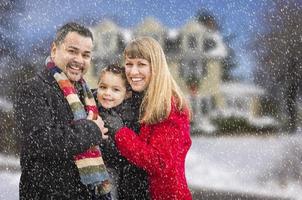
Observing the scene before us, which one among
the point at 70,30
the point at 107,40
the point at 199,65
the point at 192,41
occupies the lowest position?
the point at 70,30

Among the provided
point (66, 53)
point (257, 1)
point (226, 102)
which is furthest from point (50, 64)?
point (226, 102)

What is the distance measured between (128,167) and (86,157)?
0.99 ft

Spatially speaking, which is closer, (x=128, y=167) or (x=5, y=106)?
(x=128, y=167)

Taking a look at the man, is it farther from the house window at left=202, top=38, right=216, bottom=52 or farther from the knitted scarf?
the house window at left=202, top=38, right=216, bottom=52

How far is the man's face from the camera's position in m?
2.64

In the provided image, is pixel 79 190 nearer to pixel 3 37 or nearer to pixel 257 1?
pixel 3 37

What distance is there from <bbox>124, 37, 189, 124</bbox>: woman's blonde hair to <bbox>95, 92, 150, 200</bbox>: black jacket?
0.09 meters

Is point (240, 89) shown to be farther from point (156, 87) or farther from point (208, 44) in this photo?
point (156, 87)

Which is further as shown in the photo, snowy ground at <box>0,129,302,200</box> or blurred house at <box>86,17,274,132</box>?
blurred house at <box>86,17,274,132</box>

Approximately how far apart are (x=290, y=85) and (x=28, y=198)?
12.0 meters

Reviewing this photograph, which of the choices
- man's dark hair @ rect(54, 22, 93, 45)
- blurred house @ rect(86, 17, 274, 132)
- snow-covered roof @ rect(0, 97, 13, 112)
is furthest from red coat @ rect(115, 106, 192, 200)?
blurred house @ rect(86, 17, 274, 132)

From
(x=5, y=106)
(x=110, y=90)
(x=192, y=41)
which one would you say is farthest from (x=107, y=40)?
(x=110, y=90)

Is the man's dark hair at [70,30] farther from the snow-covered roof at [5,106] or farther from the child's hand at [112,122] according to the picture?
the snow-covered roof at [5,106]

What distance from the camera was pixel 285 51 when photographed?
48.4 feet
